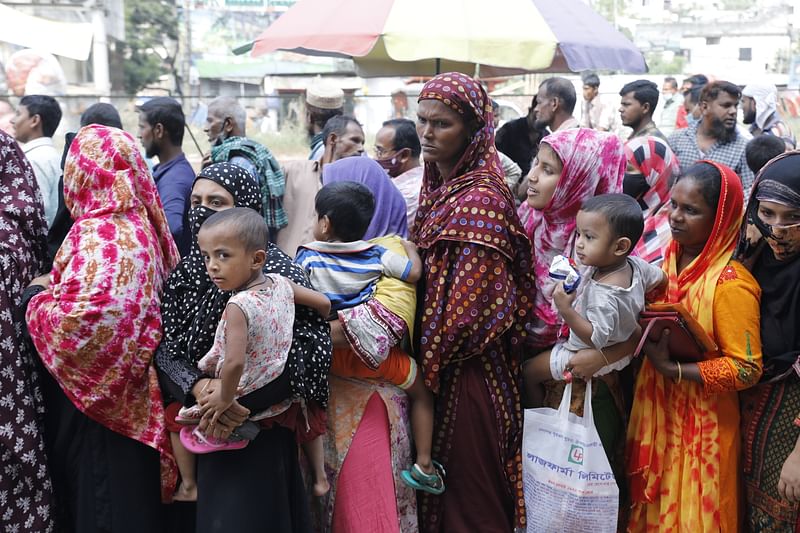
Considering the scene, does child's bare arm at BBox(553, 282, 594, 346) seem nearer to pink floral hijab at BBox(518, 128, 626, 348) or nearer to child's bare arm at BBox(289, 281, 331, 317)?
pink floral hijab at BBox(518, 128, 626, 348)

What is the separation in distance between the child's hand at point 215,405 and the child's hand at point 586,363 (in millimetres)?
1303

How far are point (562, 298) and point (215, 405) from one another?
126 cm

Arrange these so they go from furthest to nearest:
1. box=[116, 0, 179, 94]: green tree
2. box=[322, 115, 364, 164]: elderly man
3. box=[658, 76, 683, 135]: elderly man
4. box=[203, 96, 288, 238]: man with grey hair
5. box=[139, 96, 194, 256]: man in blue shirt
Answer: box=[116, 0, 179, 94]: green tree
box=[658, 76, 683, 135]: elderly man
box=[322, 115, 364, 164]: elderly man
box=[203, 96, 288, 238]: man with grey hair
box=[139, 96, 194, 256]: man in blue shirt

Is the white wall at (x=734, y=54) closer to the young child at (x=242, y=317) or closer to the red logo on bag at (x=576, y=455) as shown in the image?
the red logo on bag at (x=576, y=455)

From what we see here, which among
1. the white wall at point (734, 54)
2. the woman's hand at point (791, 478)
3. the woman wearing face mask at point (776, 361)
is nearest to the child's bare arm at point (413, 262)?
the woman wearing face mask at point (776, 361)

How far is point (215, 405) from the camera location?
8.50ft

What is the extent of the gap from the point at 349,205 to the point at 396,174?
1952mm

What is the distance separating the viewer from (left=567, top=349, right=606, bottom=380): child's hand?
2.99 metres

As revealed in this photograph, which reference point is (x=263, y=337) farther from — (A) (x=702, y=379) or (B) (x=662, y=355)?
(A) (x=702, y=379)

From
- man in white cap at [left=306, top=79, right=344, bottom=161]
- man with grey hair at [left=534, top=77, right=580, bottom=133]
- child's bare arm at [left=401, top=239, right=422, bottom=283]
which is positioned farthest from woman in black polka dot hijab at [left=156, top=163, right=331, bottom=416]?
man with grey hair at [left=534, top=77, right=580, bottom=133]

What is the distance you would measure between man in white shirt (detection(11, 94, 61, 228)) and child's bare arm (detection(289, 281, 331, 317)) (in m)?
3.09

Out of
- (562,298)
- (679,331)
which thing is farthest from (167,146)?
(679,331)

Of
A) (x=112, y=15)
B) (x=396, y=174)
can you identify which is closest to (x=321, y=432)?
(x=396, y=174)

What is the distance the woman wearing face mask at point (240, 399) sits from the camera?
2.71 meters
